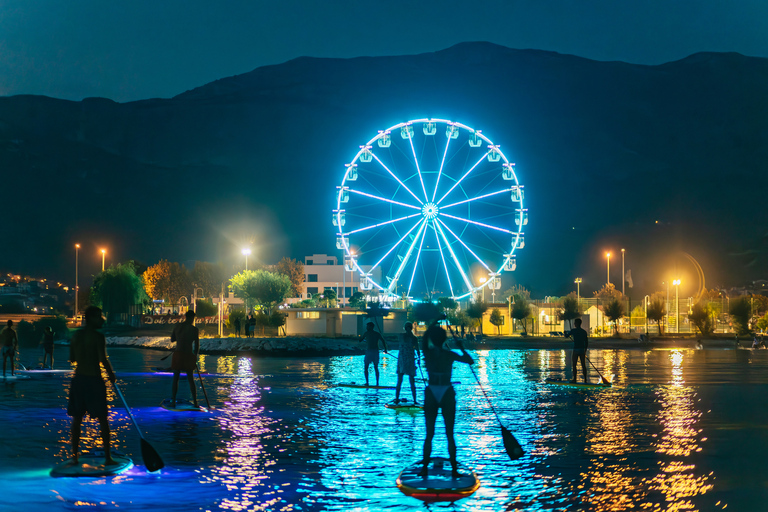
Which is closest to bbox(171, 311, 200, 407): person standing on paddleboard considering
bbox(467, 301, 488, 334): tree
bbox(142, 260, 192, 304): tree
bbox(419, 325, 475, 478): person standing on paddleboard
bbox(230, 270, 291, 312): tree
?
bbox(419, 325, 475, 478): person standing on paddleboard

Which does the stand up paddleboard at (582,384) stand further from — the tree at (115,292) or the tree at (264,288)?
the tree at (264,288)

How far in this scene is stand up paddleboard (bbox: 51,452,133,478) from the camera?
9141mm

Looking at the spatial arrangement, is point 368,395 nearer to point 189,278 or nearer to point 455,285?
point 189,278

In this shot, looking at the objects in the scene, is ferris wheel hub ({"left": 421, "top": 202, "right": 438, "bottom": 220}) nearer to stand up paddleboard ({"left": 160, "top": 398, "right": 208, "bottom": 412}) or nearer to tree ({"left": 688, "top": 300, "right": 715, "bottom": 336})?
tree ({"left": 688, "top": 300, "right": 715, "bottom": 336})

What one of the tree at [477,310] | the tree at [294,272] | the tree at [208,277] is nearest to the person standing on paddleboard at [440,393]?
the tree at [477,310]

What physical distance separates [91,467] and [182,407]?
595cm

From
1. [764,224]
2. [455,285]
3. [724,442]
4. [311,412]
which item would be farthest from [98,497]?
[764,224]

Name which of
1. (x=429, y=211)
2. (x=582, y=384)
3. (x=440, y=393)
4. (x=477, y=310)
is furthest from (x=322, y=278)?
(x=440, y=393)

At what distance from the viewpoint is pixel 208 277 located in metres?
140

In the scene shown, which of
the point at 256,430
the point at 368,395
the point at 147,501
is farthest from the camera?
the point at 368,395

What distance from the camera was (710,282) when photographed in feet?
536

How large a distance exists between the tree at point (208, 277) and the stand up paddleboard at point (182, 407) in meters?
123

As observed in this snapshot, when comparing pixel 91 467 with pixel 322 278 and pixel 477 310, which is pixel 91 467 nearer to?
pixel 477 310

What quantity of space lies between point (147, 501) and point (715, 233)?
196021 millimetres
